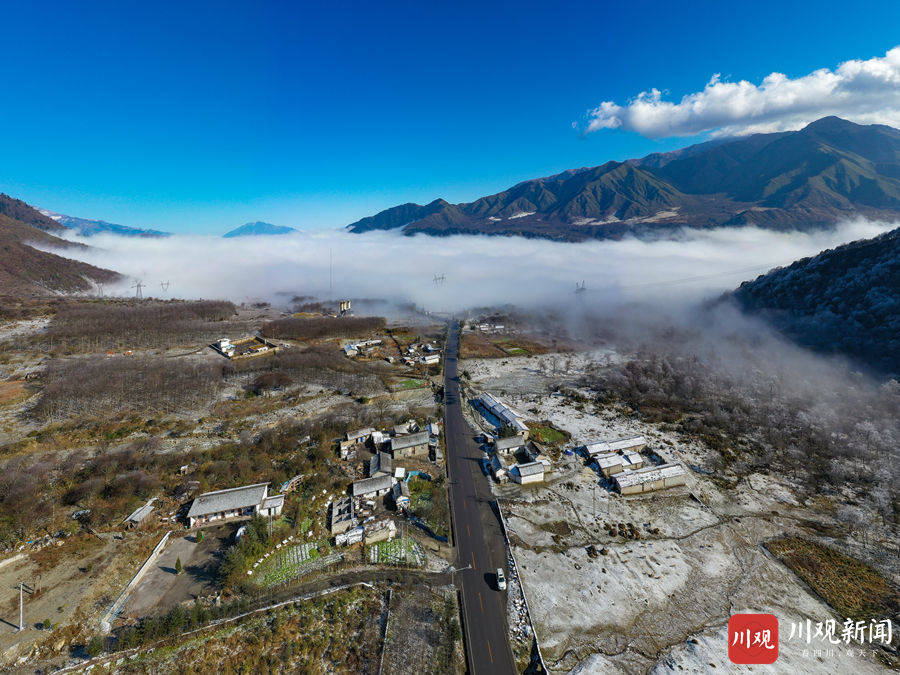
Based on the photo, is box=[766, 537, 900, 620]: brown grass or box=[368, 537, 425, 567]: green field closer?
box=[766, 537, 900, 620]: brown grass

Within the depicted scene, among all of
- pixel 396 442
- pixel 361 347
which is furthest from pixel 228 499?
pixel 361 347

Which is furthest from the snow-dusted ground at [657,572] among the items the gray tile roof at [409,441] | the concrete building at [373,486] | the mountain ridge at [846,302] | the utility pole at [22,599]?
the mountain ridge at [846,302]

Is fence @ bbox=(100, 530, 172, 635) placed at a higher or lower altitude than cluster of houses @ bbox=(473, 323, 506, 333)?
lower

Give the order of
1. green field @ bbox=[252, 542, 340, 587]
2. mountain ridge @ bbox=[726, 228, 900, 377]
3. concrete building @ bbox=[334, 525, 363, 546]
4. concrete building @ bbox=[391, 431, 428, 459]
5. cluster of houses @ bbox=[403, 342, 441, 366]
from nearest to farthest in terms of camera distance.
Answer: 1. green field @ bbox=[252, 542, 340, 587]
2. concrete building @ bbox=[334, 525, 363, 546]
3. concrete building @ bbox=[391, 431, 428, 459]
4. mountain ridge @ bbox=[726, 228, 900, 377]
5. cluster of houses @ bbox=[403, 342, 441, 366]

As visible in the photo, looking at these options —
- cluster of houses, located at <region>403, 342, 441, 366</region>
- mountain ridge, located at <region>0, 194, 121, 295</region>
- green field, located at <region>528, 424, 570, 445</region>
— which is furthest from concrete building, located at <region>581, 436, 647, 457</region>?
mountain ridge, located at <region>0, 194, 121, 295</region>

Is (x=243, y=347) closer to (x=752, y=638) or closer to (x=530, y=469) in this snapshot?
(x=530, y=469)

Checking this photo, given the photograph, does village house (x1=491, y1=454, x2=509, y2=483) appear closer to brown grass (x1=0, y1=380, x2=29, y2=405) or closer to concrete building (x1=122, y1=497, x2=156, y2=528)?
concrete building (x1=122, y1=497, x2=156, y2=528)

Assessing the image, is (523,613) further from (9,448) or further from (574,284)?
(574,284)
